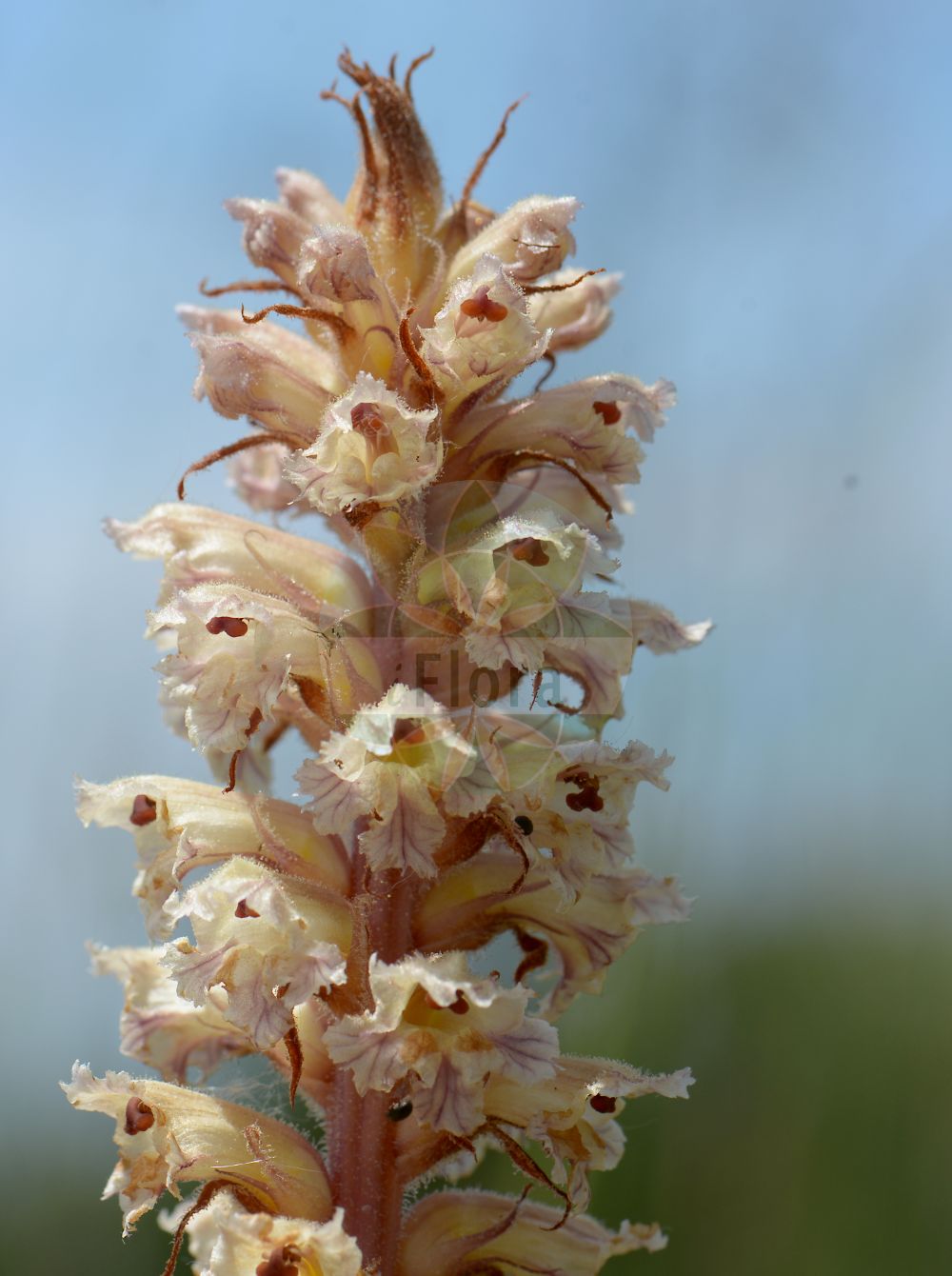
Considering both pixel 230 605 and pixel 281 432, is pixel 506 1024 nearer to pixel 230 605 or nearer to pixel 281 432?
pixel 230 605

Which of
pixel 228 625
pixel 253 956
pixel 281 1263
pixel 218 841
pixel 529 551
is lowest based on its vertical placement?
pixel 281 1263

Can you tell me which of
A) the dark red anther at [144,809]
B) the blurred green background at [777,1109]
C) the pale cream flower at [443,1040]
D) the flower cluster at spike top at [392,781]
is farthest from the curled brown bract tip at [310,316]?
the blurred green background at [777,1109]

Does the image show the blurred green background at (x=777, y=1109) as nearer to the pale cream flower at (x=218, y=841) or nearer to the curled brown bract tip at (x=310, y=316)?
the pale cream flower at (x=218, y=841)

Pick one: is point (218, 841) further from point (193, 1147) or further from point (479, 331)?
point (479, 331)

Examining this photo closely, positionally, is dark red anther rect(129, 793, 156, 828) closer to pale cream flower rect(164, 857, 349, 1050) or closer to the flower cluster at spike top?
the flower cluster at spike top

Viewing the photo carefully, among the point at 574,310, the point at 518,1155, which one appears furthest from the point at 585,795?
the point at 574,310

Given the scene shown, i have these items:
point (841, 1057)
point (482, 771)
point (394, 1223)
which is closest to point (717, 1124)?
point (841, 1057)
